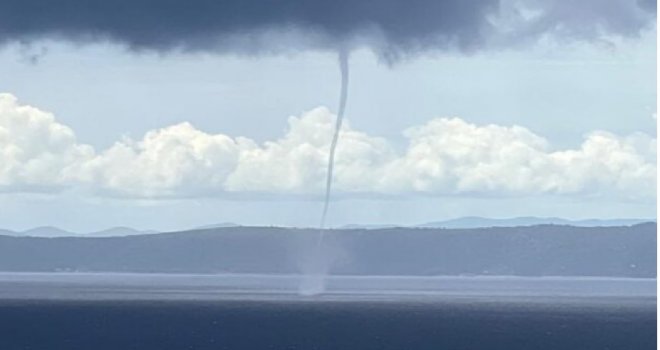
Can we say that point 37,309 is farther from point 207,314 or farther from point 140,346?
point 140,346

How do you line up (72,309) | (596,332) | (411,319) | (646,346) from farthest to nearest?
(72,309) → (411,319) → (596,332) → (646,346)

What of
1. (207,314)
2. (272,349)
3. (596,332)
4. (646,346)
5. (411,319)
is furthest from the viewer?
(207,314)

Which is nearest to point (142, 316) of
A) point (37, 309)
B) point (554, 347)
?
point (37, 309)

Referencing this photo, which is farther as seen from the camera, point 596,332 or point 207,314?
point 207,314

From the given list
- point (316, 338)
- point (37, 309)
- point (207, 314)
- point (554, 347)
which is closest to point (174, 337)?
point (316, 338)

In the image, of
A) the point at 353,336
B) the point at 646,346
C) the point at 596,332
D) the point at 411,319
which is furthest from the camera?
the point at 411,319

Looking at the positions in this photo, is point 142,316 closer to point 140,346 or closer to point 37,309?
point 37,309
